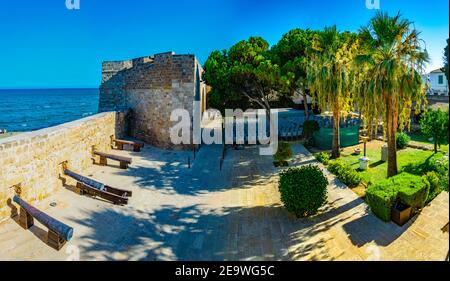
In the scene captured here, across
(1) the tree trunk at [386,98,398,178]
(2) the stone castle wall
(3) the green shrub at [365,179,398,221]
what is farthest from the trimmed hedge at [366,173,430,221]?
(2) the stone castle wall

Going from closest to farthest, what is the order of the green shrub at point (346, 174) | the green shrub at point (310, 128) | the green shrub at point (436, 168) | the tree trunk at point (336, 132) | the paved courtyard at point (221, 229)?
the paved courtyard at point (221, 229), the green shrub at point (436, 168), the green shrub at point (346, 174), the tree trunk at point (336, 132), the green shrub at point (310, 128)

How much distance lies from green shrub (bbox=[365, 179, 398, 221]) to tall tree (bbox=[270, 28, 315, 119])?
39.4 feet

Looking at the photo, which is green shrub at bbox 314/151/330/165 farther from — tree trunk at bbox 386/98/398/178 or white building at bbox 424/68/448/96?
white building at bbox 424/68/448/96

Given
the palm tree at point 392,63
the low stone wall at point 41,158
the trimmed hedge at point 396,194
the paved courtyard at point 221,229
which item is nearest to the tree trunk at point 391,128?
the palm tree at point 392,63

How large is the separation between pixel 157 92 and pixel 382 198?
1658 centimetres

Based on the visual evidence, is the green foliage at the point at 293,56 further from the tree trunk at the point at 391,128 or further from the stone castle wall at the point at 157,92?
the tree trunk at the point at 391,128

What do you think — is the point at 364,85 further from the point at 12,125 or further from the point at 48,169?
the point at 12,125

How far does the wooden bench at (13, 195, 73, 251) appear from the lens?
283 inches

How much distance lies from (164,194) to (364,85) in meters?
9.73

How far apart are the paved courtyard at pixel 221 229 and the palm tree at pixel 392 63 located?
3.86 metres

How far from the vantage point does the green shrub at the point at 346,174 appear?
40.9 feet

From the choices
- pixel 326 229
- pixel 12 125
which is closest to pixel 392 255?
pixel 326 229

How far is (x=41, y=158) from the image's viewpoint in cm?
1056
